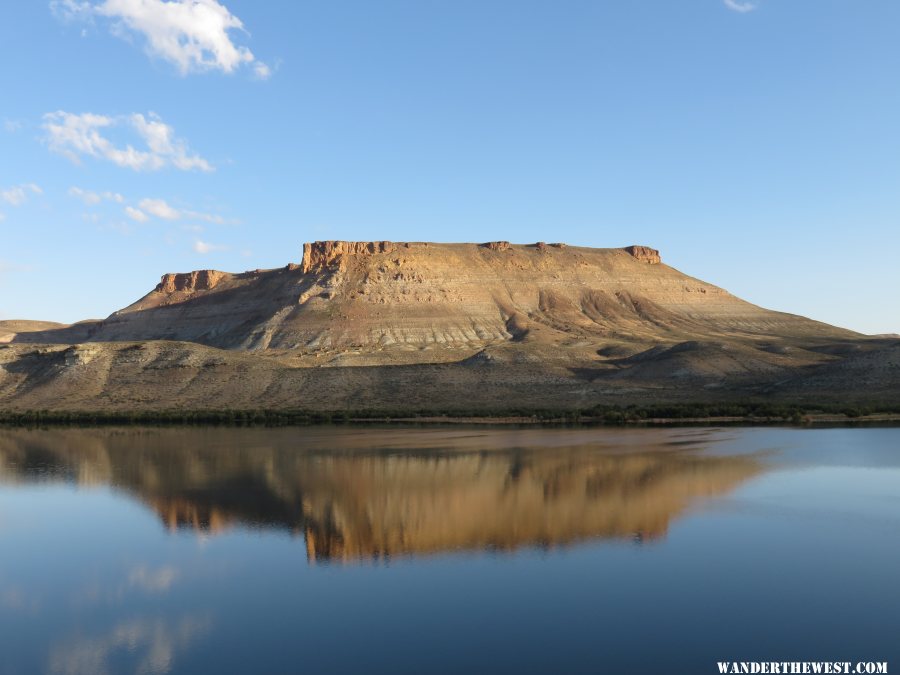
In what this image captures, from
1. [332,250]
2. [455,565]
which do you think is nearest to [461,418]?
[455,565]

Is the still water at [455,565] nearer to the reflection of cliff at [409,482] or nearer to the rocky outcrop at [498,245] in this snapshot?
the reflection of cliff at [409,482]

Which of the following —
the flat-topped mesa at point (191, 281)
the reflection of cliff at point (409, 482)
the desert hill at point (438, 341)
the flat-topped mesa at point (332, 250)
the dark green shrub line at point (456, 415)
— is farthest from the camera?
the flat-topped mesa at point (191, 281)

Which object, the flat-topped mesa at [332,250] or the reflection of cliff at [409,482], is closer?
the reflection of cliff at [409,482]

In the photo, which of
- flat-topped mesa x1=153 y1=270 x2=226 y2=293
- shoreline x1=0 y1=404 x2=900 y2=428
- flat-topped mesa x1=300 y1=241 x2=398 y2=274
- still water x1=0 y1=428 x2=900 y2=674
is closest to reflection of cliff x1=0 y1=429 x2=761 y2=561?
still water x1=0 y1=428 x2=900 y2=674

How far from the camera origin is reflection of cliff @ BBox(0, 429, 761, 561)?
19.9 m

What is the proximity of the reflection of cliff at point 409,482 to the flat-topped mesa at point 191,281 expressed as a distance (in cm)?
8848

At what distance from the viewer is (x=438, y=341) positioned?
324ft

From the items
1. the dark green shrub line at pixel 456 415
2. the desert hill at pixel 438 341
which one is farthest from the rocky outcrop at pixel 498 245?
the dark green shrub line at pixel 456 415

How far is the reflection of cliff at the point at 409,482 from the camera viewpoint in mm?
19906

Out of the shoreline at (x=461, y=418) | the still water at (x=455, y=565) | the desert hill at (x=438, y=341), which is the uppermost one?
the desert hill at (x=438, y=341)

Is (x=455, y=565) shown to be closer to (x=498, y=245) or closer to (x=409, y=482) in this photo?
(x=409, y=482)

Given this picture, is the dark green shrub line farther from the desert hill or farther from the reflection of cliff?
the reflection of cliff

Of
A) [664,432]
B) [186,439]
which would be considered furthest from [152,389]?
[664,432]

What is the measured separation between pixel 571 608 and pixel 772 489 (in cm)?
1307
